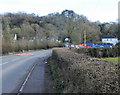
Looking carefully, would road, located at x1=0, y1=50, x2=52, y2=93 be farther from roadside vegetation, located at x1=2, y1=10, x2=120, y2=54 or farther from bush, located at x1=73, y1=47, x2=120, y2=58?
roadside vegetation, located at x1=2, y1=10, x2=120, y2=54

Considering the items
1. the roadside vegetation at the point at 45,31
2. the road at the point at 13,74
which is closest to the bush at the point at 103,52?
the road at the point at 13,74

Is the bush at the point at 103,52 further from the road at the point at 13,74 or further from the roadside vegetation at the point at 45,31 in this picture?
the roadside vegetation at the point at 45,31

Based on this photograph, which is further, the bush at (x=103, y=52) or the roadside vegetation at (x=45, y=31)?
the roadside vegetation at (x=45, y=31)

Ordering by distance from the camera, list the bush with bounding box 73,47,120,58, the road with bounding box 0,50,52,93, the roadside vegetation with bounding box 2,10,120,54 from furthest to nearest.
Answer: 1. the roadside vegetation with bounding box 2,10,120,54
2. the bush with bounding box 73,47,120,58
3. the road with bounding box 0,50,52,93

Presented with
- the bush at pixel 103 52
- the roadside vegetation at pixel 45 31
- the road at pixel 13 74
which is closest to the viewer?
the road at pixel 13 74

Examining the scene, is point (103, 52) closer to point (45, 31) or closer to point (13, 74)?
point (13, 74)

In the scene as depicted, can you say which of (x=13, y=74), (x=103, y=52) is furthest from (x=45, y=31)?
(x=13, y=74)

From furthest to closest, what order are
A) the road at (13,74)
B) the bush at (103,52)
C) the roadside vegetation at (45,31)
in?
the roadside vegetation at (45,31), the bush at (103,52), the road at (13,74)

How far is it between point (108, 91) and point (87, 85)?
2.41 feet

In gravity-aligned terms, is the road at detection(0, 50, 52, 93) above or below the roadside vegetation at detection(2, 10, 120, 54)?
below

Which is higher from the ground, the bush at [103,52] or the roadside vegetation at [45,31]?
the roadside vegetation at [45,31]

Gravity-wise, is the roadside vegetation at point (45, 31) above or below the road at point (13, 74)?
above

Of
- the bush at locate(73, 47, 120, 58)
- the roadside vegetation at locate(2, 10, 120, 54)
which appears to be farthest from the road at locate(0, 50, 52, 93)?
the roadside vegetation at locate(2, 10, 120, 54)

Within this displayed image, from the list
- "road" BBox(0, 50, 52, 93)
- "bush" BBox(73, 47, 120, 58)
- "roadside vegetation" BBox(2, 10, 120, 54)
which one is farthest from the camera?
"roadside vegetation" BBox(2, 10, 120, 54)
